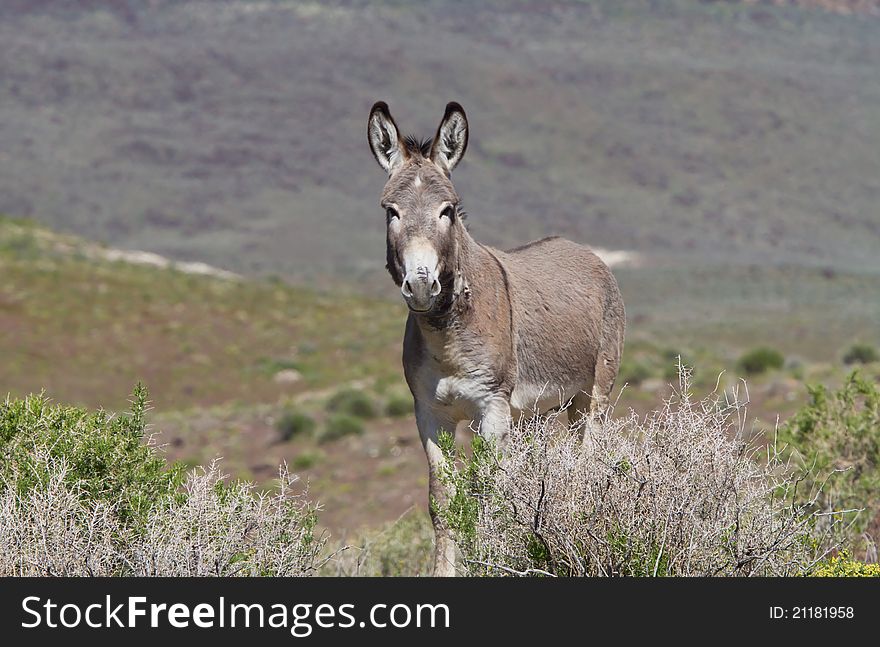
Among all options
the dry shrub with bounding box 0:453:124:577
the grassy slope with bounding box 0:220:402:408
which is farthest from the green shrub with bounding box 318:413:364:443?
the dry shrub with bounding box 0:453:124:577

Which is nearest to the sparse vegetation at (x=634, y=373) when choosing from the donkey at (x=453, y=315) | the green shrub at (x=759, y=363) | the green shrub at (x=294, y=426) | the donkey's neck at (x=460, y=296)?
the green shrub at (x=759, y=363)

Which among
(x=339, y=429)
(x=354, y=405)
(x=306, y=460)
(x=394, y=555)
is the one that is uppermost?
(x=354, y=405)

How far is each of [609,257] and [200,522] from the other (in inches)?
3313

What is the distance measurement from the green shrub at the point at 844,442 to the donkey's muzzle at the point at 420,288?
349 cm

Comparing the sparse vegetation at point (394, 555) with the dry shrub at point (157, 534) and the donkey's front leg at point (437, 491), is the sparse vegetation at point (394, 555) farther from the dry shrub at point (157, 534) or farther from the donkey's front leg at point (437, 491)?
the dry shrub at point (157, 534)

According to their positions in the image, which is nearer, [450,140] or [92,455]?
[92,455]

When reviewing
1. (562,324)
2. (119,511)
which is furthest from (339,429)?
(119,511)

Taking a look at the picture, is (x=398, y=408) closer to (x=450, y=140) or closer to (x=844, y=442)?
(x=844, y=442)

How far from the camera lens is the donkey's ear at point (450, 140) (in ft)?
24.4

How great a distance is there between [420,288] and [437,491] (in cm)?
141

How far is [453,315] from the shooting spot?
24.5ft

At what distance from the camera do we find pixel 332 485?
20625 mm

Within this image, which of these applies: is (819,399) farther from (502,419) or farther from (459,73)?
(459,73)

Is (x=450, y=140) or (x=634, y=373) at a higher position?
(x=634, y=373)
